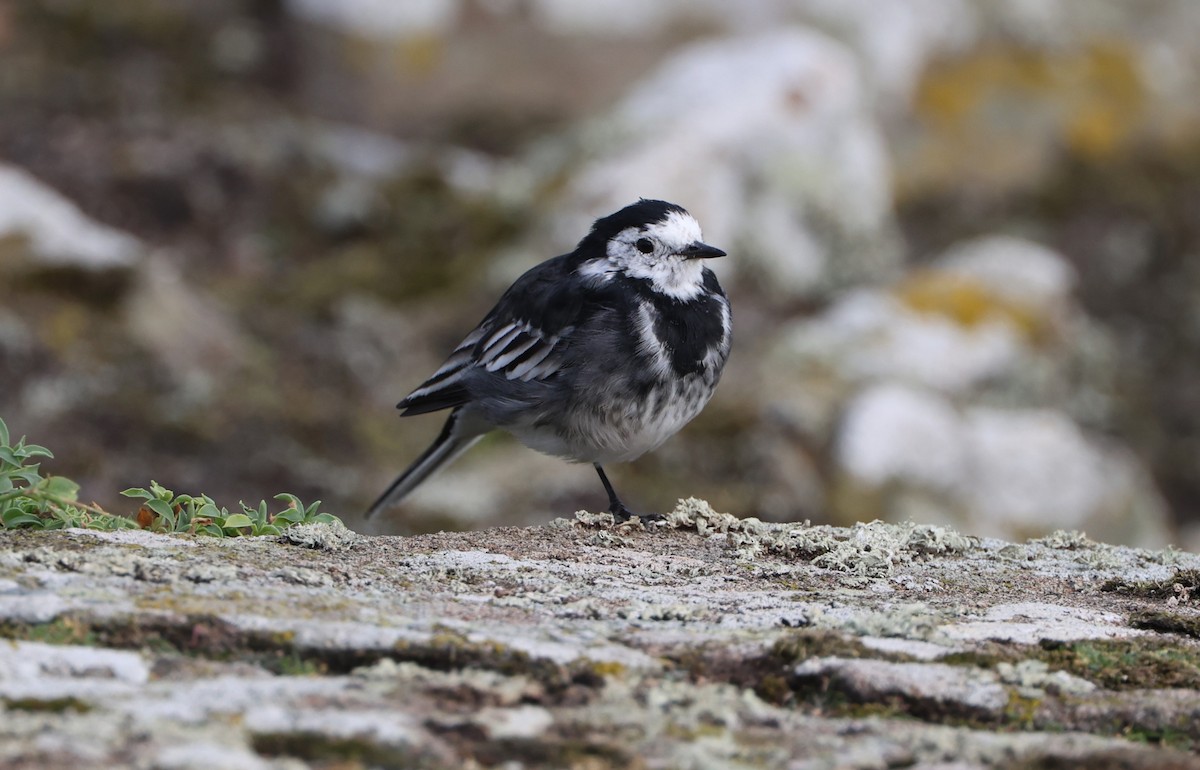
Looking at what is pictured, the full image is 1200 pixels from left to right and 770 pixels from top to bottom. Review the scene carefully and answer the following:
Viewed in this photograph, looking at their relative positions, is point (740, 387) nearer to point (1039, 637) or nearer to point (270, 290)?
point (270, 290)

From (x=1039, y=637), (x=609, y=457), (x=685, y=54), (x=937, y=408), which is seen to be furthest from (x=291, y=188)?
(x=1039, y=637)

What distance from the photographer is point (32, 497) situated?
438 centimetres

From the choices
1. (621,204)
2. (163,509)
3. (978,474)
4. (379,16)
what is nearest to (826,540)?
(163,509)

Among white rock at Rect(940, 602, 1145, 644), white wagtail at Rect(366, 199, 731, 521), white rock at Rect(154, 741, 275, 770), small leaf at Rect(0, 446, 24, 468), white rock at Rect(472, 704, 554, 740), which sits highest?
white wagtail at Rect(366, 199, 731, 521)

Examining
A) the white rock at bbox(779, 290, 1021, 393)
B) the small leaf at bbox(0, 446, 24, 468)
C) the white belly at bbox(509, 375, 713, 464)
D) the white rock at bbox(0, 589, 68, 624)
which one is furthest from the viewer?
the white rock at bbox(779, 290, 1021, 393)

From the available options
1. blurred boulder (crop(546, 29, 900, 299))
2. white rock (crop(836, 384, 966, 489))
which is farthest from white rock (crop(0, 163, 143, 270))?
white rock (crop(836, 384, 966, 489))

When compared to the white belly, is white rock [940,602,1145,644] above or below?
below

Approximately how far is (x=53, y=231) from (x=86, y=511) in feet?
22.4

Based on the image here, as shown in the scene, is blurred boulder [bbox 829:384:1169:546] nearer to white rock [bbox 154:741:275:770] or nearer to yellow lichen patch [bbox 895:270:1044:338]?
yellow lichen patch [bbox 895:270:1044:338]

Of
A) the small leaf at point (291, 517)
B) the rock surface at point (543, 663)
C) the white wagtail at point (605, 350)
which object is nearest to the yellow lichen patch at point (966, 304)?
the white wagtail at point (605, 350)

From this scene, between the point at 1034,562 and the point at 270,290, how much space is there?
8.69 m

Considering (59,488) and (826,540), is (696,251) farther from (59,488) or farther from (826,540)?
(59,488)

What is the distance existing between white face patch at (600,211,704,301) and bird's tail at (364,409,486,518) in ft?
4.09

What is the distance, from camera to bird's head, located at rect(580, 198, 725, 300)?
7266 millimetres
